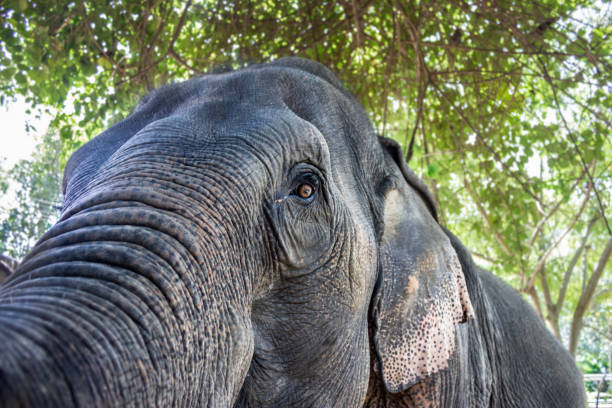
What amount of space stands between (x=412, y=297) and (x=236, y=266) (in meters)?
0.84

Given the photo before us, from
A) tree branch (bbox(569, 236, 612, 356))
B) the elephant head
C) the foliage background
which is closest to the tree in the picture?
the foliage background

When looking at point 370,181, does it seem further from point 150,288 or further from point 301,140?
point 150,288

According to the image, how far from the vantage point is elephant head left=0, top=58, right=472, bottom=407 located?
0.95 m

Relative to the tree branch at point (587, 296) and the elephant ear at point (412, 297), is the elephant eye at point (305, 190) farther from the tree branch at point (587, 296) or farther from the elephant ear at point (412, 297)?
the tree branch at point (587, 296)

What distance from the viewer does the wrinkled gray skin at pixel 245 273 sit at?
3.14 ft

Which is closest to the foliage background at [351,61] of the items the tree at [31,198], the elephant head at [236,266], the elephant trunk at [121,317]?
the tree at [31,198]

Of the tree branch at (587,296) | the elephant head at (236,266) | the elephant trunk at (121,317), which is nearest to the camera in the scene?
the elephant trunk at (121,317)

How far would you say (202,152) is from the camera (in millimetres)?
1420

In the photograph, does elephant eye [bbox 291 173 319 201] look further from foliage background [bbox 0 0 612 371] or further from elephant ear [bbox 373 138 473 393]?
foliage background [bbox 0 0 612 371]

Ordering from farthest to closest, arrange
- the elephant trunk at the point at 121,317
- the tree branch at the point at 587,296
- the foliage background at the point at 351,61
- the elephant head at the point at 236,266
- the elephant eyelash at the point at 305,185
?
the tree branch at the point at 587,296 < the foliage background at the point at 351,61 < the elephant eyelash at the point at 305,185 < the elephant head at the point at 236,266 < the elephant trunk at the point at 121,317

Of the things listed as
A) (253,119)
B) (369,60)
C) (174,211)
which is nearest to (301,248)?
(253,119)

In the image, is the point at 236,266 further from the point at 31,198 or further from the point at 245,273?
the point at 31,198

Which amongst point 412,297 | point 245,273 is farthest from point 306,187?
point 412,297

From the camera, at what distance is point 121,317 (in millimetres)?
982
